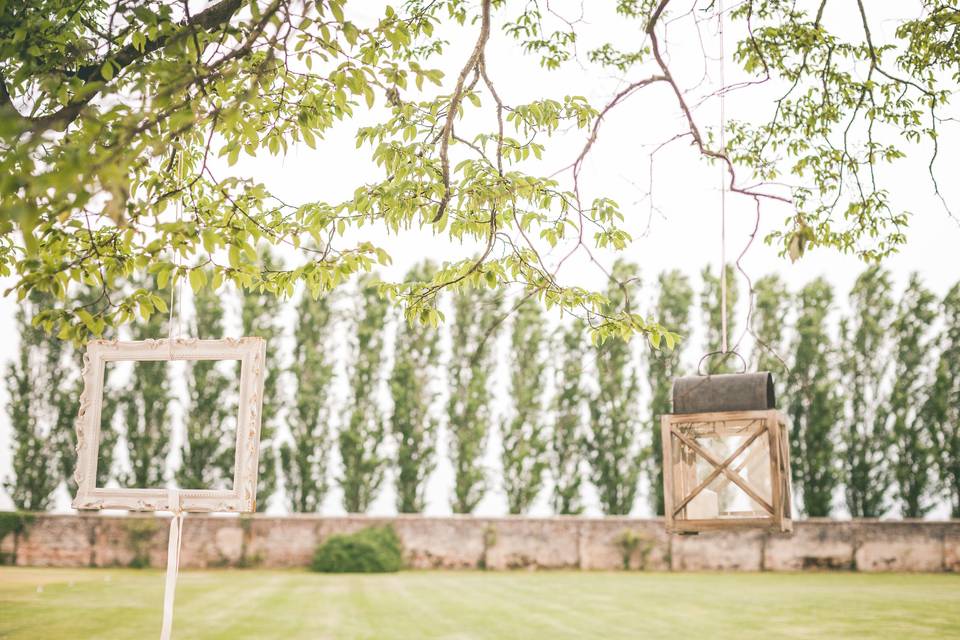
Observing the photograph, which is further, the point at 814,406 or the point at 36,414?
the point at 814,406

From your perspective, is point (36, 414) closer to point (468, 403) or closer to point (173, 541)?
point (468, 403)

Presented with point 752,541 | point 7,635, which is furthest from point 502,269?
point 752,541

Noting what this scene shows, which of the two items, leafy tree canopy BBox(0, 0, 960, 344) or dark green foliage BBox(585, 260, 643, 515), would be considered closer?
leafy tree canopy BBox(0, 0, 960, 344)

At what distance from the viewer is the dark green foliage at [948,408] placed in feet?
60.2

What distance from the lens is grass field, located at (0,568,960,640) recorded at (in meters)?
8.55

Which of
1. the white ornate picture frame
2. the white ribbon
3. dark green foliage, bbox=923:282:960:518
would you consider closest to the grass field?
dark green foliage, bbox=923:282:960:518

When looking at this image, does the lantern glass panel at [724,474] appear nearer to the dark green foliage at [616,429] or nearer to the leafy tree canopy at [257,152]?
the leafy tree canopy at [257,152]

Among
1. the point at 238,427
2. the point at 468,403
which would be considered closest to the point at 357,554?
the point at 468,403

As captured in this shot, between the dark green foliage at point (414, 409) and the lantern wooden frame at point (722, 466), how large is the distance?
1501 centimetres

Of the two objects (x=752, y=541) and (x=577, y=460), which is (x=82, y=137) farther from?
(x=577, y=460)

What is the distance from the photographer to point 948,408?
18672 mm

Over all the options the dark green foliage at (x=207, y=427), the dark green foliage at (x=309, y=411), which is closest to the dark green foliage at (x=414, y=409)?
the dark green foliage at (x=309, y=411)

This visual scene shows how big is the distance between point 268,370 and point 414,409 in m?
3.30

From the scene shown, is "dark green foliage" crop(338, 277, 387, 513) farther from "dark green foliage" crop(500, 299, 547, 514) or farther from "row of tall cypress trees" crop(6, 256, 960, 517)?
"dark green foliage" crop(500, 299, 547, 514)
